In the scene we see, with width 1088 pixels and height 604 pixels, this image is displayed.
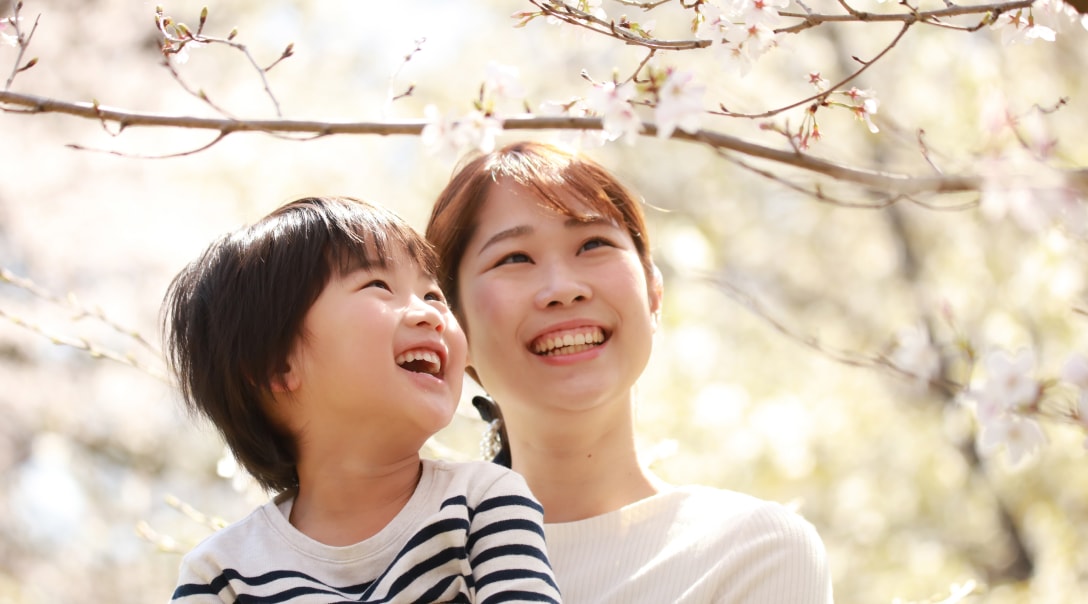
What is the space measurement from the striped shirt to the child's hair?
151mm

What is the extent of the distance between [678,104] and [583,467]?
47.9 inches

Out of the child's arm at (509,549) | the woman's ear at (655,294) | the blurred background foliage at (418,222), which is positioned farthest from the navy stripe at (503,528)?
the blurred background foliage at (418,222)

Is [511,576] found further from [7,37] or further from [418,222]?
[418,222]

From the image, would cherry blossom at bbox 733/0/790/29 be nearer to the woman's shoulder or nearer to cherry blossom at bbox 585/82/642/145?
cherry blossom at bbox 585/82/642/145

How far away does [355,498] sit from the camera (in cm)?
171

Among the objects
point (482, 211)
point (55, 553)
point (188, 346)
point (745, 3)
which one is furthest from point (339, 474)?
point (55, 553)

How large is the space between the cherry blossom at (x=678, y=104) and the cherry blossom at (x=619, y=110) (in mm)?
30

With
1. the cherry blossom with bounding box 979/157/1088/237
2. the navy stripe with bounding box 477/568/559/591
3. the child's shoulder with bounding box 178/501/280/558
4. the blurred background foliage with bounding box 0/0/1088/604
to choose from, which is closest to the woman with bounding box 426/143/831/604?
the navy stripe with bounding box 477/568/559/591

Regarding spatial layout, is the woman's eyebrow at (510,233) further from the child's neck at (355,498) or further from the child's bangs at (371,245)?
the child's neck at (355,498)

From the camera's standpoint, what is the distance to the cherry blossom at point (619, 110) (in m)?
1.19

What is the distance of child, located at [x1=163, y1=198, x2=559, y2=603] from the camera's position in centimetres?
157

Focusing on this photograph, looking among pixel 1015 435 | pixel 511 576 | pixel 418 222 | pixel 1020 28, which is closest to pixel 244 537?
pixel 511 576

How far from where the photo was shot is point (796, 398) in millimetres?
7441

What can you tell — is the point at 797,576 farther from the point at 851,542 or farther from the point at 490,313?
the point at 851,542
